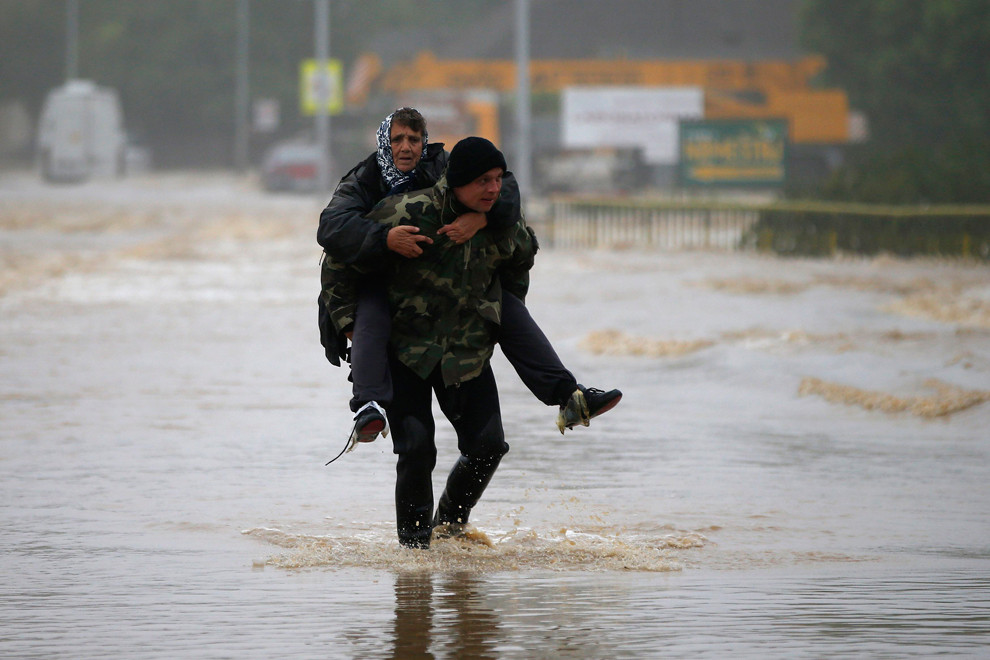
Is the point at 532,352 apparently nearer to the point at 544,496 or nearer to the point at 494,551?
the point at 494,551

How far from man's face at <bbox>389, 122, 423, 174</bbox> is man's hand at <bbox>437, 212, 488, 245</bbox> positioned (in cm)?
26

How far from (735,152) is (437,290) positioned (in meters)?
25.5

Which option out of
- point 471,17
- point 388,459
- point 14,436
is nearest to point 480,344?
point 388,459

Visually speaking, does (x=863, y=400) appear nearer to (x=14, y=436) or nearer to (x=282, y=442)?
(x=282, y=442)

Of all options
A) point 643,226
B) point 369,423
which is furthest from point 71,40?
point 369,423

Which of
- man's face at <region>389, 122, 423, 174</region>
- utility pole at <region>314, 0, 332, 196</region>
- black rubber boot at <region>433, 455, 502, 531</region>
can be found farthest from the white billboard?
man's face at <region>389, 122, 423, 174</region>

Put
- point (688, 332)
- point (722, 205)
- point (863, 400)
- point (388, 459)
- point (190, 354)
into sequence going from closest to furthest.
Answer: point (388, 459) < point (863, 400) < point (190, 354) < point (688, 332) < point (722, 205)

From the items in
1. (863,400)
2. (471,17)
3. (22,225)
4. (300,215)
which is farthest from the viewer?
(471,17)

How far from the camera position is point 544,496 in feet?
26.9

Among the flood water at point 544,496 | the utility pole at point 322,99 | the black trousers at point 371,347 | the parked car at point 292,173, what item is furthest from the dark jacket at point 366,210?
the parked car at point 292,173

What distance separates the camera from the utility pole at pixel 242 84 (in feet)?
246

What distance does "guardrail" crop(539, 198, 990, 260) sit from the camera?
2430 centimetres

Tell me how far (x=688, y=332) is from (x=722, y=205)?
12235mm

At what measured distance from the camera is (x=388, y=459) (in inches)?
375
